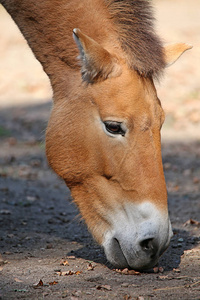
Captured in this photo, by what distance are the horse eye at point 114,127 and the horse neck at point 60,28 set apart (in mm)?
577

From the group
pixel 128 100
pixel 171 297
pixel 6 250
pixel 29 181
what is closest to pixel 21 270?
pixel 6 250

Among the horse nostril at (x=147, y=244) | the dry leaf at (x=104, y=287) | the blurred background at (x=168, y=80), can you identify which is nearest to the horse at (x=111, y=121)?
the horse nostril at (x=147, y=244)

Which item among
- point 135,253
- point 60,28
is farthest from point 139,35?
point 135,253

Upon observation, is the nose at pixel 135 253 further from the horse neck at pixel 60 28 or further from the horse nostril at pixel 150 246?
the horse neck at pixel 60 28

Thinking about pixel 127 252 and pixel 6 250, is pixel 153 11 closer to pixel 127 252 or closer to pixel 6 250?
pixel 127 252

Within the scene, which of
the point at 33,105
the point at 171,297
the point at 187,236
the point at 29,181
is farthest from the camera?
the point at 33,105

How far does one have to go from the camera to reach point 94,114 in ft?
12.1

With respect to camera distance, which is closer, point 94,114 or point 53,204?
point 94,114

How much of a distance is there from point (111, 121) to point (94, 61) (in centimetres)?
46

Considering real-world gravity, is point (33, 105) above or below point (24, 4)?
below

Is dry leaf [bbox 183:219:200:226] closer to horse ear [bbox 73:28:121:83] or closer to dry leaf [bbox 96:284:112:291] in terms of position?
dry leaf [bbox 96:284:112:291]

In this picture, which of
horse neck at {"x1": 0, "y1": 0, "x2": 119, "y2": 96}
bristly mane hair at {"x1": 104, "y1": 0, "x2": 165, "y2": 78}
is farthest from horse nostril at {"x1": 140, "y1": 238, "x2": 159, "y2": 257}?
horse neck at {"x1": 0, "y1": 0, "x2": 119, "y2": 96}

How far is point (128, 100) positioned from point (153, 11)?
3.14 feet

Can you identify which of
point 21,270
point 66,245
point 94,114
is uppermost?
point 94,114
